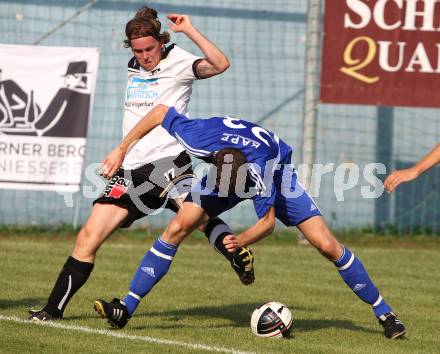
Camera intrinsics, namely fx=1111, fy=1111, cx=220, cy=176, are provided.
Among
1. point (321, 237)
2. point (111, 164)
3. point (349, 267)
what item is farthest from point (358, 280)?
point (111, 164)

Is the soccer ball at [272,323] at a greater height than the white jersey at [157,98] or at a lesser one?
lesser

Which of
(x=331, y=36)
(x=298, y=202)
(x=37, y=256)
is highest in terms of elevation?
(x=331, y=36)

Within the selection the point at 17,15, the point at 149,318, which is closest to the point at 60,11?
the point at 17,15

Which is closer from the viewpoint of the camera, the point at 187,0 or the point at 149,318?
the point at 149,318

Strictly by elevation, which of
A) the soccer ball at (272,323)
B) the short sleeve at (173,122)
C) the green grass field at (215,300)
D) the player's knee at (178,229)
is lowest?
the green grass field at (215,300)

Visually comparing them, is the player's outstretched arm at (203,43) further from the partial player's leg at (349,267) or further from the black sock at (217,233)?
the partial player's leg at (349,267)

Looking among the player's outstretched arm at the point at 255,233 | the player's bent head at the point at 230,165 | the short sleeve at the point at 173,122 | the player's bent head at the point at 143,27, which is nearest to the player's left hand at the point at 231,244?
the player's outstretched arm at the point at 255,233

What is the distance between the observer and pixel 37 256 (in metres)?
12.4

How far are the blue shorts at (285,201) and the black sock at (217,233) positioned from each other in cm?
27

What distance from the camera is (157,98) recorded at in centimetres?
829

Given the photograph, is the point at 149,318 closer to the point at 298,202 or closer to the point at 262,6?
the point at 298,202

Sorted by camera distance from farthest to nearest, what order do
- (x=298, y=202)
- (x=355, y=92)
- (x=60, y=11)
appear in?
1. (x=60, y=11)
2. (x=355, y=92)
3. (x=298, y=202)

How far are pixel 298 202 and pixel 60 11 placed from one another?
352 inches

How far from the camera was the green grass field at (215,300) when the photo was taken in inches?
283
